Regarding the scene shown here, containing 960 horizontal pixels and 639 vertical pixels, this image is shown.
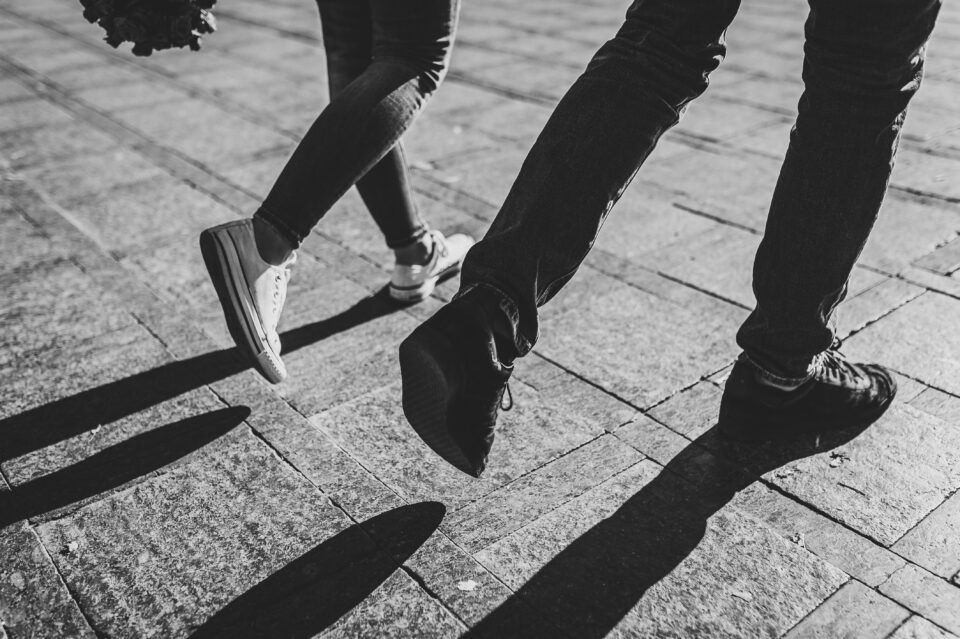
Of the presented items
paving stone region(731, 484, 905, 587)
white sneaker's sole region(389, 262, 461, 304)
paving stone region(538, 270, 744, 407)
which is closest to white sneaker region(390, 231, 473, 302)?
white sneaker's sole region(389, 262, 461, 304)

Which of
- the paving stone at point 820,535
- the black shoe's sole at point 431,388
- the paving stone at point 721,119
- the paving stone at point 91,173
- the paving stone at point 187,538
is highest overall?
the black shoe's sole at point 431,388

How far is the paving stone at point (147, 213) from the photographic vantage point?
3367 millimetres

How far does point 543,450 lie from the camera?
2109 mm

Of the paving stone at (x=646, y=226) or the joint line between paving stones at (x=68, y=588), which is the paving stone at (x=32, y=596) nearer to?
the joint line between paving stones at (x=68, y=588)

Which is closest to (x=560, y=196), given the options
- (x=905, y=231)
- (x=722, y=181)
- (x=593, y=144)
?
(x=593, y=144)

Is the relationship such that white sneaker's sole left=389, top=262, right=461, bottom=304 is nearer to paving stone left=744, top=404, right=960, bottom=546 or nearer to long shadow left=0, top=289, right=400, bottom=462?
long shadow left=0, top=289, right=400, bottom=462

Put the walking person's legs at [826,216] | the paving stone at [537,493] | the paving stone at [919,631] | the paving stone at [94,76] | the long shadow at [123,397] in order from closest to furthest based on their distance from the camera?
the paving stone at [919,631]
the walking person's legs at [826,216]
the paving stone at [537,493]
the long shadow at [123,397]
the paving stone at [94,76]

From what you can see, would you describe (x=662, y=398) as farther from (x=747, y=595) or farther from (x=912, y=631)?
(x=912, y=631)

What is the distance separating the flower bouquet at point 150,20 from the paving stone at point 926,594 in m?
1.80

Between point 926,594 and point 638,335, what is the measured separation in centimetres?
109

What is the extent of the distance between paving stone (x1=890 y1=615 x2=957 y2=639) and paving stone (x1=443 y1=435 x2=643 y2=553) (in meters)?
0.63

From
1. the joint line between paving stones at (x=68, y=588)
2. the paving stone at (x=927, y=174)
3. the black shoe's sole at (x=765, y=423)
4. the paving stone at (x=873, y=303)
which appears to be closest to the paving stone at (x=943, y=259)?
the paving stone at (x=873, y=303)

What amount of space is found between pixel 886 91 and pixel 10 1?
8815 mm

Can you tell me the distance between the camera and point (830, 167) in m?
1.81
